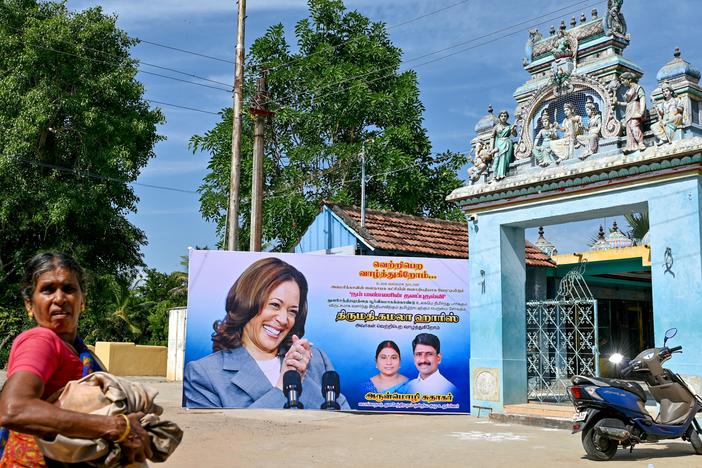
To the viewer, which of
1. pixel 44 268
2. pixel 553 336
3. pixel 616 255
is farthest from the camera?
pixel 616 255

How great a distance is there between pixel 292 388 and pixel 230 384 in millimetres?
1096

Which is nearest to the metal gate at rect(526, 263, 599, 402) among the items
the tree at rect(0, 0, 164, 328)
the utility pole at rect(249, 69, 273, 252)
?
the utility pole at rect(249, 69, 273, 252)

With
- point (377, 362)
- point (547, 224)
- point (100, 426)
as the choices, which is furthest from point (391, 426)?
point (100, 426)

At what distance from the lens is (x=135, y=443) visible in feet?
7.99

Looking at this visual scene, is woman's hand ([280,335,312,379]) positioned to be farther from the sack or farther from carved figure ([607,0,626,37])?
the sack

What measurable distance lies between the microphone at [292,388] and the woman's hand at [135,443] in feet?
35.6

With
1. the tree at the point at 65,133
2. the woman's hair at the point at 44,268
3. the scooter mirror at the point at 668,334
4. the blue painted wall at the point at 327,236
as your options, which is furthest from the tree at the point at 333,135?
the woman's hair at the point at 44,268

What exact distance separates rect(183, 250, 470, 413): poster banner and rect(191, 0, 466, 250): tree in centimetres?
1069

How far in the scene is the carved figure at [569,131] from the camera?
12070 mm

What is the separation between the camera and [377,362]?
44.1 ft

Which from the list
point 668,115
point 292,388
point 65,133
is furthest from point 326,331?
point 65,133

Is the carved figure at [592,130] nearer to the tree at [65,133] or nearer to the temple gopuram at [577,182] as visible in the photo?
the temple gopuram at [577,182]

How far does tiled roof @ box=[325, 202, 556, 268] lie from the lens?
52.0 ft

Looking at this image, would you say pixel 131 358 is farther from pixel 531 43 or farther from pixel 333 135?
pixel 531 43
